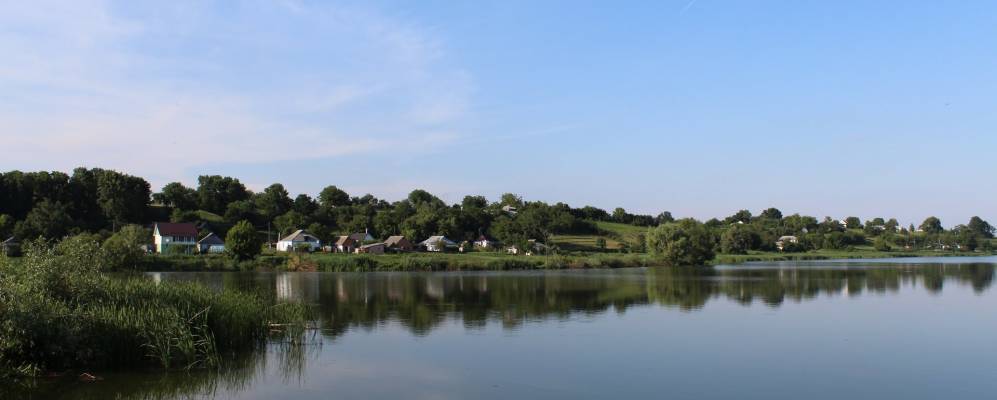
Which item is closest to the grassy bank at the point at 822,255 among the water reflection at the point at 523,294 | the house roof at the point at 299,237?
the water reflection at the point at 523,294

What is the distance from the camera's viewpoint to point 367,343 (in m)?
22.9

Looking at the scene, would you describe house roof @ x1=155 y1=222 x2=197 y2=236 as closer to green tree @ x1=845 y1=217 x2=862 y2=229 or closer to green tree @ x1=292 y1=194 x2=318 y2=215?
green tree @ x1=292 y1=194 x2=318 y2=215

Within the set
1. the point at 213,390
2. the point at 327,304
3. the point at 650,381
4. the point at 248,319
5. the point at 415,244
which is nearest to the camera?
the point at 213,390

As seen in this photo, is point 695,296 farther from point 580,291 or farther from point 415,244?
point 415,244

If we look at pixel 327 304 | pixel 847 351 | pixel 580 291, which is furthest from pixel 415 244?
pixel 847 351

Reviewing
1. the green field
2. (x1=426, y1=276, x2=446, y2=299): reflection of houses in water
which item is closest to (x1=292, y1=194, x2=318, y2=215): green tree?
the green field

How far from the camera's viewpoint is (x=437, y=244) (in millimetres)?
106438

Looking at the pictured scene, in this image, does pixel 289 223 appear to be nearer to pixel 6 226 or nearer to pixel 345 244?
pixel 345 244

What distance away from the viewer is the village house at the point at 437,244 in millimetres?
105750

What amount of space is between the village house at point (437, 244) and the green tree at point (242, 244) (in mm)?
35090

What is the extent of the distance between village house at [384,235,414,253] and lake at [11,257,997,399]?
208ft

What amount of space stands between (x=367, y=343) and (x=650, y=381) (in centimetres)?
924

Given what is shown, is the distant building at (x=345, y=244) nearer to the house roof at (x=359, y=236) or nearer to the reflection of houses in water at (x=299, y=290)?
→ the house roof at (x=359, y=236)

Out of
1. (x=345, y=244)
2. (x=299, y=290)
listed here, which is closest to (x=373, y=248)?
(x=345, y=244)
